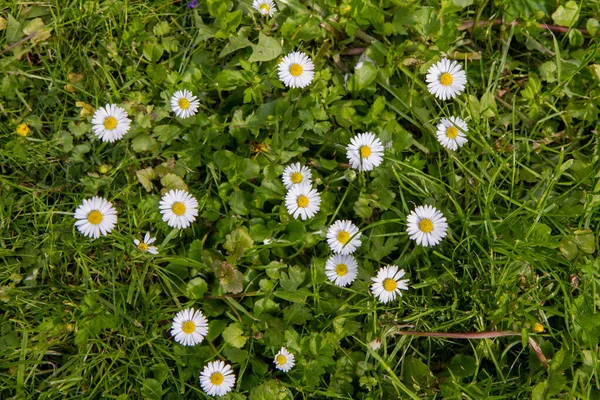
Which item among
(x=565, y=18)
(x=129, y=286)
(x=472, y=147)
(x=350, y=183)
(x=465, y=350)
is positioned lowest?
(x=465, y=350)

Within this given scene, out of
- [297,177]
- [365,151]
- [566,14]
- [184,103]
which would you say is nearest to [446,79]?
[365,151]

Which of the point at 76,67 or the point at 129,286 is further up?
the point at 76,67

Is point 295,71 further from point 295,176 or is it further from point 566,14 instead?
point 566,14

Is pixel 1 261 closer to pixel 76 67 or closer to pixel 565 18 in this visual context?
pixel 76 67

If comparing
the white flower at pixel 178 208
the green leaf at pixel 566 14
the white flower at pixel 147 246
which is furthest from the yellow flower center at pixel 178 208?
the green leaf at pixel 566 14

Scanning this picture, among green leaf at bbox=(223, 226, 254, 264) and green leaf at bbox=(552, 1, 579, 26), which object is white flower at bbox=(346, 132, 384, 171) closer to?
green leaf at bbox=(223, 226, 254, 264)

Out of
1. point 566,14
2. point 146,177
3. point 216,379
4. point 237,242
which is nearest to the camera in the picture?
point 216,379

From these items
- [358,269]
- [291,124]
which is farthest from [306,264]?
[291,124]
